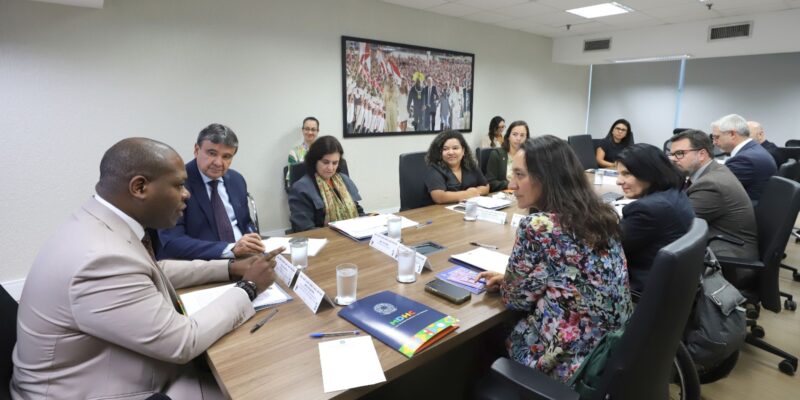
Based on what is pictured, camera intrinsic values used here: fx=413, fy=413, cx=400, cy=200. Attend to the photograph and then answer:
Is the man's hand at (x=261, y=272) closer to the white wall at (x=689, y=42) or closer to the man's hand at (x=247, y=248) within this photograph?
the man's hand at (x=247, y=248)

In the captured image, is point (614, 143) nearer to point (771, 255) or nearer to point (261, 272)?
point (771, 255)

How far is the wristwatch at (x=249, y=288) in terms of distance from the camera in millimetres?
1289

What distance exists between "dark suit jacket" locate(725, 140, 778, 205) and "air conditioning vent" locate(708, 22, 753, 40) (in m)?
2.95

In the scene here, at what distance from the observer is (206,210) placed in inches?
75.5

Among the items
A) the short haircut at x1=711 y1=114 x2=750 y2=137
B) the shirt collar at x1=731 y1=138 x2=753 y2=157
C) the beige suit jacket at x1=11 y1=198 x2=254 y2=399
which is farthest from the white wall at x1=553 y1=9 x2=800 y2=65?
the beige suit jacket at x1=11 y1=198 x2=254 y2=399

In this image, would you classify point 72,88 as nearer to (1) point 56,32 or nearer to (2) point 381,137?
(1) point 56,32

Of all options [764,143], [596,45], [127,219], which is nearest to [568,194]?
[127,219]

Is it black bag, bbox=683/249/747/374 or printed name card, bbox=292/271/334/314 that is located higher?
printed name card, bbox=292/271/334/314

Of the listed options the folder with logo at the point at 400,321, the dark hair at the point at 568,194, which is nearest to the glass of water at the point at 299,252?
the folder with logo at the point at 400,321

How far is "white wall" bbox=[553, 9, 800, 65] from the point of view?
4.89m

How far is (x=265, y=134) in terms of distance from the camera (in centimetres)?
399

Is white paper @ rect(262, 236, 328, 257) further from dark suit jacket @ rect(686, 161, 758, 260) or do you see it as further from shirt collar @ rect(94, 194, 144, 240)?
dark suit jacket @ rect(686, 161, 758, 260)

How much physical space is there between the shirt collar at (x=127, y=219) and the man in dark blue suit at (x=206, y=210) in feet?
1.91

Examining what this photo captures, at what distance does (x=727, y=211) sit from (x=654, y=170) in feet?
3.28
